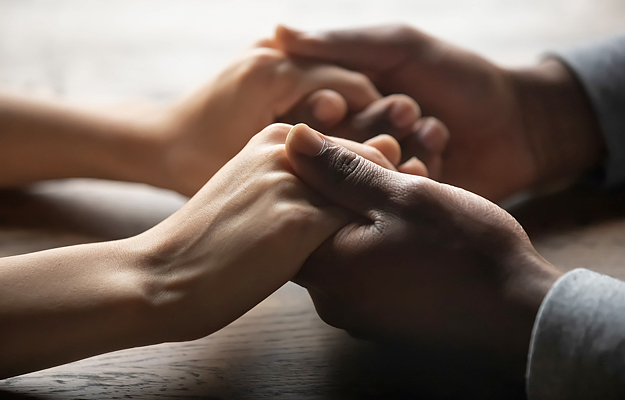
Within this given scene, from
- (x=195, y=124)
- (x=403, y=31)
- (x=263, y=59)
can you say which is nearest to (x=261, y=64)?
(x=263, y=59)

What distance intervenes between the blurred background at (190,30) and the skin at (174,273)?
71 cm

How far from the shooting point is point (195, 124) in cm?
73

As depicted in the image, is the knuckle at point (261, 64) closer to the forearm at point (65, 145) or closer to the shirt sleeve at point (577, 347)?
the forearm at point (65, 145)

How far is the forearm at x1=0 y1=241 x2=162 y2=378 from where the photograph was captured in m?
0.40

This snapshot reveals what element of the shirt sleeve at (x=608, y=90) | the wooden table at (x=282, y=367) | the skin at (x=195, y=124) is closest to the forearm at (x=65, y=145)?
the skin at (x=195, y=124)

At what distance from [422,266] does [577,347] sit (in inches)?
4.8

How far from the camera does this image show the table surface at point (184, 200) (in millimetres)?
449

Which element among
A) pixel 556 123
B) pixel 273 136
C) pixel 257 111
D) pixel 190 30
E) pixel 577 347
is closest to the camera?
pixel 577 347

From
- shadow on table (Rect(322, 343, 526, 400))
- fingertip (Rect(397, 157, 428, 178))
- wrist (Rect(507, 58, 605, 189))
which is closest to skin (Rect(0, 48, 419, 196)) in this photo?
fingertip (Rect(397, 157, 428, 178))

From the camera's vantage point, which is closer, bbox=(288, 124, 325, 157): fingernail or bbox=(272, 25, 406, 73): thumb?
bbox=(288, 124, 325, 157): fingernail

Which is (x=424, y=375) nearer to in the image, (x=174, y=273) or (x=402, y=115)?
(x=174, y=273)

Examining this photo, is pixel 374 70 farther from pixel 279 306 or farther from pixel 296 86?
pixel 279 306

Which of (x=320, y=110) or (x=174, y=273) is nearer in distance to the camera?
(x=174, y=273)

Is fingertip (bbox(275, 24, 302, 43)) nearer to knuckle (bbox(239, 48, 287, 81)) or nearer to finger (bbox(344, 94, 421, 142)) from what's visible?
knuckle (bbox(239, 48, 287, 81))
